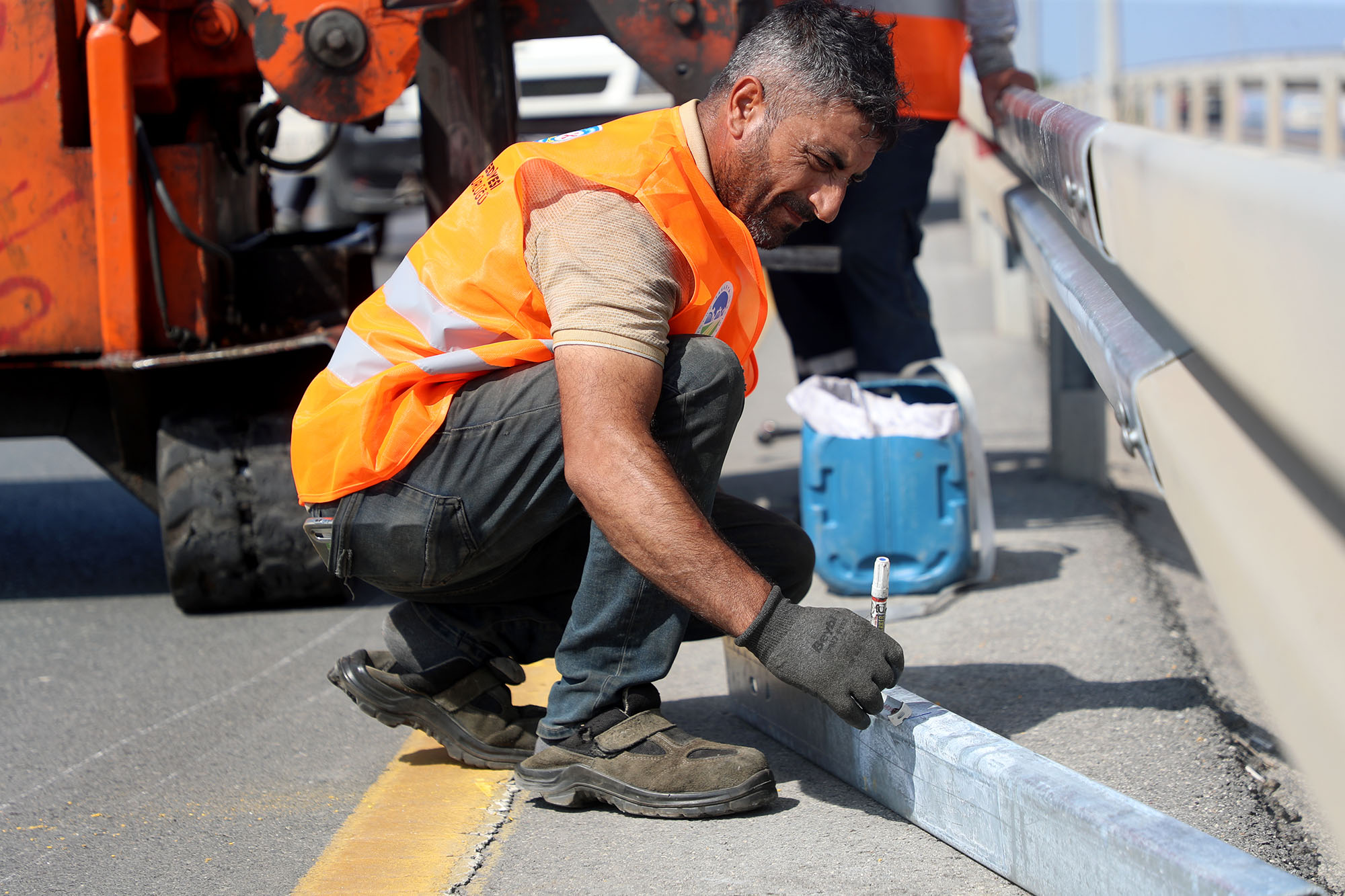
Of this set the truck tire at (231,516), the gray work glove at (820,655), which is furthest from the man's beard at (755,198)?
the truck tire at (231,516)

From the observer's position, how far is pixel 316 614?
12.5ft

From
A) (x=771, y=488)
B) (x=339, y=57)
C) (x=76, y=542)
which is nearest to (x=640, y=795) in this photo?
(x=339, y=57)

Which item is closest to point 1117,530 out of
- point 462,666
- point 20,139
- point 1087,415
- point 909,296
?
point 1087,415

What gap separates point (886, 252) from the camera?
4.27m

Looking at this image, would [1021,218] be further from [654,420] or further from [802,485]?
[654,420]

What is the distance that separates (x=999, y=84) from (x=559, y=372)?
107 inches

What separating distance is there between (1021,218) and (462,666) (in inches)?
75.4

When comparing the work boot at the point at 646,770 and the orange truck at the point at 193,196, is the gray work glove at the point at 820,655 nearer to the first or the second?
the work boot at the point at 646,770

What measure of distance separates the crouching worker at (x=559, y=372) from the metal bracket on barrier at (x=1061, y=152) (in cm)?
31

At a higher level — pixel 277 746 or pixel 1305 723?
pixel 1305 723

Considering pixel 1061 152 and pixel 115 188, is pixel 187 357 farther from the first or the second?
pixel 1061 152

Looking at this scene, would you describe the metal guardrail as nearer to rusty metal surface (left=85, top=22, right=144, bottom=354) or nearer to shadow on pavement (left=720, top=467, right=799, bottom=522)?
shadow on pavement (left=720, top=467, right=799, bottom=522)

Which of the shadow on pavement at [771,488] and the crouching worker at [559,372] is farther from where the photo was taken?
the shadow on pavement at [771,488]

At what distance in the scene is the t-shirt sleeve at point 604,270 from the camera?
2.03 m
